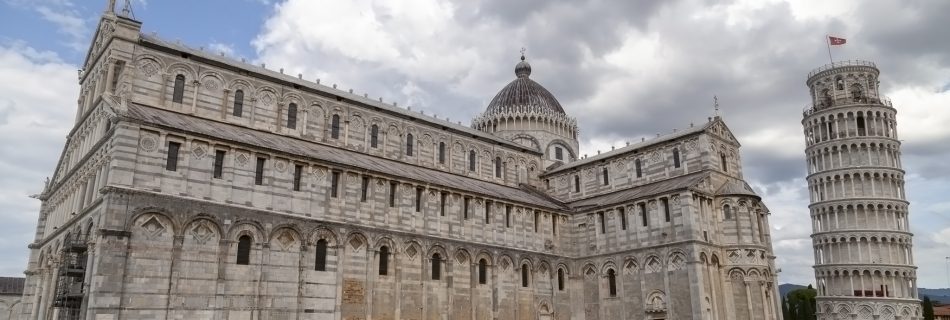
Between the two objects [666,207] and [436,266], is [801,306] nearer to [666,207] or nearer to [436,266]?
[666,207]

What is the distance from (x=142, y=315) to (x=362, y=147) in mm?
17716

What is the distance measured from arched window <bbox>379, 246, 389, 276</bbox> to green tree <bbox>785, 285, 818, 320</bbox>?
5281 centimetres

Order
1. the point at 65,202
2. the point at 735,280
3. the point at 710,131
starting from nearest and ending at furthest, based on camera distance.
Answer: the point at 65,202 → the point at 735,280 → the point at 710,131

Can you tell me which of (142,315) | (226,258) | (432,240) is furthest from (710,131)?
(142,315)

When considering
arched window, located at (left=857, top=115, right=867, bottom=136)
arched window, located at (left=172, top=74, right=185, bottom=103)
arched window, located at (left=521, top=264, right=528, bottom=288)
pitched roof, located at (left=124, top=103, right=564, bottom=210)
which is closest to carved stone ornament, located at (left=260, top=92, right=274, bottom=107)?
pitched roof, located at (left=124, top=103, right=564, bottom=210)

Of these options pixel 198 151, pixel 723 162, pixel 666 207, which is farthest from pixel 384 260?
pixel 723 162

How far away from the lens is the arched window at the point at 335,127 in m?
40.5

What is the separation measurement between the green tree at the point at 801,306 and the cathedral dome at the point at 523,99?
35014 millimetres

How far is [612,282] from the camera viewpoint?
140 feet

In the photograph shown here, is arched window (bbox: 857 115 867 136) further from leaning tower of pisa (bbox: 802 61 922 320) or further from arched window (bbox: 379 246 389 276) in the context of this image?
arched window (bbox: 379 246 389 276)

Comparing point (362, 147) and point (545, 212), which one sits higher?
point (362, 147)

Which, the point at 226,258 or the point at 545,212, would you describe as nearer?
the point at 226,258

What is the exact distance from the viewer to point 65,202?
3556cm

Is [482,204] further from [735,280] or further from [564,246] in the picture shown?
[735,280]
